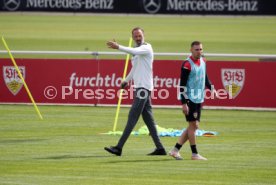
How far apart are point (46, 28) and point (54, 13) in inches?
210

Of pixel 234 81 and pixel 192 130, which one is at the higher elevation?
pixel 192 130

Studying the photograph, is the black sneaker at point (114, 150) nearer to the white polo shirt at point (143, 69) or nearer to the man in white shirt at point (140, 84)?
the man in white shirt at point (140, 84)

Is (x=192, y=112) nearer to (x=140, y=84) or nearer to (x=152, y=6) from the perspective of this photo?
(x=140, y=84)

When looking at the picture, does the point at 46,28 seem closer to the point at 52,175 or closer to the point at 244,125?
the point at 244,125

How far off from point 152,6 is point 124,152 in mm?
38529

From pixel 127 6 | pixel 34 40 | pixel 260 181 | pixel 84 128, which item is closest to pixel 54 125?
pixel 84 128

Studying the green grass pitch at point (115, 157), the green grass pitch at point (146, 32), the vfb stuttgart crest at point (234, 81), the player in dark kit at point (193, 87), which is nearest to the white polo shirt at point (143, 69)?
the player in dark kit at point (193, 87)

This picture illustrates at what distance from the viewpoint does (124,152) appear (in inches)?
614

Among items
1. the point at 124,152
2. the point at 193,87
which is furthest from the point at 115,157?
the point at 193,87

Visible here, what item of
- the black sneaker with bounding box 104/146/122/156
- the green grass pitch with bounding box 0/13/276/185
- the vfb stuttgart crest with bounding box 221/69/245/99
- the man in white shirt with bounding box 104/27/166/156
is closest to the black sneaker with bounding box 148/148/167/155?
the man in white shirt with bounding box 104/27/166/156

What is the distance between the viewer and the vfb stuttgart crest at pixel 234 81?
22.8 meters

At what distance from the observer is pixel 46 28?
50969mm

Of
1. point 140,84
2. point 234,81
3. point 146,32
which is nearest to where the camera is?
point 140,84

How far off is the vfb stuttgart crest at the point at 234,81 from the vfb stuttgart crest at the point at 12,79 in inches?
191
